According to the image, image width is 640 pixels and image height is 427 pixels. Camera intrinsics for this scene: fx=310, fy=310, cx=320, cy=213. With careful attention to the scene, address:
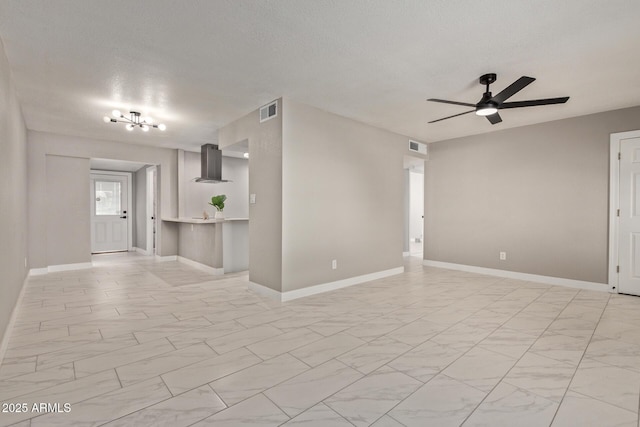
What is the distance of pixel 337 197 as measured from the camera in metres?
4.55

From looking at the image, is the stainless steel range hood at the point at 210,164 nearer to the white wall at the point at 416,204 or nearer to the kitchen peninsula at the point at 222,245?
the kitchen peninsula at the point at 222,245

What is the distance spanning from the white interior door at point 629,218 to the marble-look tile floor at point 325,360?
0.33 metres

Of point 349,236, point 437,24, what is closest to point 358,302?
point 349,236

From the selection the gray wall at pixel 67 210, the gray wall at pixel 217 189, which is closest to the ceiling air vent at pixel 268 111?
the gray wall at pixel 217 189

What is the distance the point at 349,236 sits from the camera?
15.5 feet

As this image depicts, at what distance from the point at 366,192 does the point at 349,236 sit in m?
0.80

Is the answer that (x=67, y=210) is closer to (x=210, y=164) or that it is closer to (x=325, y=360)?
(x=210, y=164)

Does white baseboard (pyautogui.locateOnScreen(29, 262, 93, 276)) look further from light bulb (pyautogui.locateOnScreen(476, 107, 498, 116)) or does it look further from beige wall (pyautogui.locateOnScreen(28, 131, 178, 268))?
light bulb (pyautogui.locateOnScreen(476, 107, 498, 116))

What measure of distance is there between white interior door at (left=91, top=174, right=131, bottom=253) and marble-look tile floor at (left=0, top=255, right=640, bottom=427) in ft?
16.4

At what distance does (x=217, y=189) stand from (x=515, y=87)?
6.74 meters

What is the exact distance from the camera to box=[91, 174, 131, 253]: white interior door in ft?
28.0

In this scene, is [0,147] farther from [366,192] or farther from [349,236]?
[366,192]

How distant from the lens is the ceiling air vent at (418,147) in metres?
6.00

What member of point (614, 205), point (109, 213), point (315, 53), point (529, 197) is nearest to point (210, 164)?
point (109, 213)
